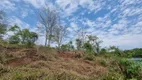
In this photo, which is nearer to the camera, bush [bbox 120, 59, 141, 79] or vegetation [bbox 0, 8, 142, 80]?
vegetation [bbox 0, 8, 142, 80]

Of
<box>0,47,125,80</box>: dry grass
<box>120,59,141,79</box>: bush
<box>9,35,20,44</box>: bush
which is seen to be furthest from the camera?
<box>9,35,20,44</box>: bush

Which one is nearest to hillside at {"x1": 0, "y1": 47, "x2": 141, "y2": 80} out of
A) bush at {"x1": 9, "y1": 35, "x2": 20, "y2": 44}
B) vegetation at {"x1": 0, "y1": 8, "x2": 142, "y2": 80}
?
vegetation at {"x1": 0, "y1": 8, "x2": 142, "y2": 80}

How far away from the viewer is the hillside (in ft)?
16.9

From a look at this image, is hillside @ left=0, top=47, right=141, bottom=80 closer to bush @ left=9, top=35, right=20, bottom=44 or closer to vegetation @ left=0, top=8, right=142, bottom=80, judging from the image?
vegetation @ left=0, top=8, right=142, bottom=80

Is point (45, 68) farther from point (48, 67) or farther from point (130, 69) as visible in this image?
point (130, 69)

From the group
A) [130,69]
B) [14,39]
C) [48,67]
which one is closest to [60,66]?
[48,67]

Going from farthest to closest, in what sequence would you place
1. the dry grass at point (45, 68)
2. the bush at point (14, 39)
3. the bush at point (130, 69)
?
1. the bush at point (14, 39)
2. the bush at point (130, 69)
3. the dry grass at point (45, 68)

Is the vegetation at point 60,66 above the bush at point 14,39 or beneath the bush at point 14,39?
beneath

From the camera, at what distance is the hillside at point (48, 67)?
516cm

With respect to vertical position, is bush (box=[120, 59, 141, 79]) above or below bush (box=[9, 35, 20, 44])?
below

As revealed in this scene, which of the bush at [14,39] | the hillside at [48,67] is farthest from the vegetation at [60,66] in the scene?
the bush at [14,39]

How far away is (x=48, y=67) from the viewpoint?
21.1ft

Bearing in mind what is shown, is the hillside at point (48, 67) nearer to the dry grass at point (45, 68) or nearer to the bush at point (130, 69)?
the dry grass at point (45, 68)

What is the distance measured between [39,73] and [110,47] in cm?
729
